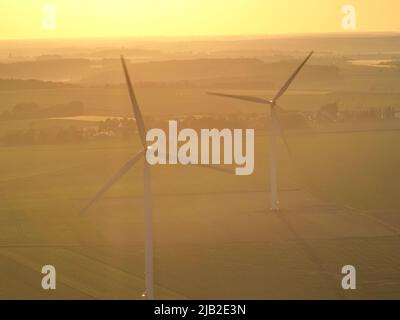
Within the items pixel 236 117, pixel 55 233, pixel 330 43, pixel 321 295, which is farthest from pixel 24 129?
pixel 330 43

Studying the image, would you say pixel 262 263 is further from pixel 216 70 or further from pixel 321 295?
pixel 216 70

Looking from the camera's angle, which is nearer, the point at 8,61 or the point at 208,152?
the point at 208,152

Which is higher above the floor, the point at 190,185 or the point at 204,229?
the point at 190,185

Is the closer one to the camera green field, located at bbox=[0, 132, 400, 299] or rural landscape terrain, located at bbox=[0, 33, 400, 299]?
green field, located at bbox=[0, 132, 400, 299]
